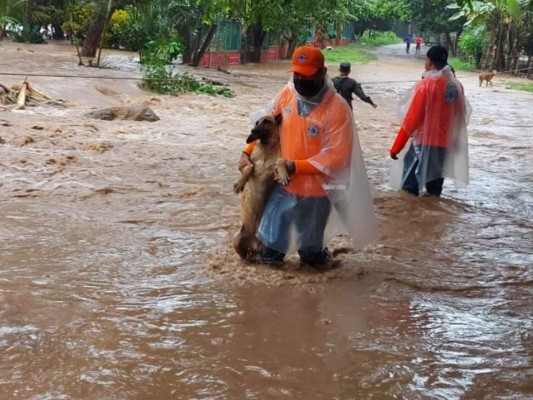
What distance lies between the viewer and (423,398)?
132 inches

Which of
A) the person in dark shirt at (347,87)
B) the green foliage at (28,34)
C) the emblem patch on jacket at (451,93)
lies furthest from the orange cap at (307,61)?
the green foliage at (28,34)

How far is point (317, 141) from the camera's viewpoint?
440cm

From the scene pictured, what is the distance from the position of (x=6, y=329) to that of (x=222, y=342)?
45.6 inches

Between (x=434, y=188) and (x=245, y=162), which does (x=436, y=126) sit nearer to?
(x=434, y=188)

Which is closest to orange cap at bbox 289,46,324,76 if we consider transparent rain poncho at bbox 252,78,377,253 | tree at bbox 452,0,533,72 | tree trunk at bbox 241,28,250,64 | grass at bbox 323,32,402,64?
transparent rain poncho at bbox 252,78,377,253

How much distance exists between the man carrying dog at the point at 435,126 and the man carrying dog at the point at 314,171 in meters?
2.55

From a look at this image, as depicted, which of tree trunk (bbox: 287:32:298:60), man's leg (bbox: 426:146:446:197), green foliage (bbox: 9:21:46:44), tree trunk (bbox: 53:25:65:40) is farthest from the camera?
tree trunk (bbox: 287:32:298:60)

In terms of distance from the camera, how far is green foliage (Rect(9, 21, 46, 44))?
82.5 ft

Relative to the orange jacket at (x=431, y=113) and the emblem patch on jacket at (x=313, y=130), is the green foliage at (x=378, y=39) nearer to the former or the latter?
the orange jacket at (x=431, y=113)

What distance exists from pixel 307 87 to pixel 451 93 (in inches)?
121

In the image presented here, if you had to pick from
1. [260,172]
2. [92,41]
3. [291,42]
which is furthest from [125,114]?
[291,42]

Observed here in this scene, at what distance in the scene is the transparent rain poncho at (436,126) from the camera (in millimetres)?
6977

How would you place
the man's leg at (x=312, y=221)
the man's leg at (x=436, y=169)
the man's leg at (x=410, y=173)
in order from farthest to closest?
the man's leg at (x=410, y=173) < the man's leg at (x=436, y=169) < the man's leg at (x=312, y=221)

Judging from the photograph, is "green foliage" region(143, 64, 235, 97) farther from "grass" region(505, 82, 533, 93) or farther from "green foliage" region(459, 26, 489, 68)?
"green foliage" region(459, 26, 489, 68)
